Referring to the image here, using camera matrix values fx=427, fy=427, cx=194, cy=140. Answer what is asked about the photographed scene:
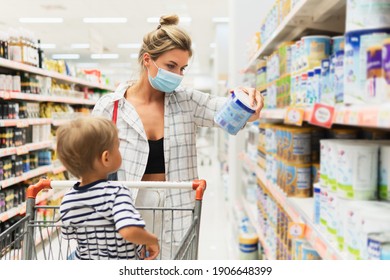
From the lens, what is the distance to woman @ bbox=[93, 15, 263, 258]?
5.09 ft

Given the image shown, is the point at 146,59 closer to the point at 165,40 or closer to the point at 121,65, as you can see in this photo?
the point at 165,40

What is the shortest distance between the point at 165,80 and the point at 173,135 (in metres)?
0.21

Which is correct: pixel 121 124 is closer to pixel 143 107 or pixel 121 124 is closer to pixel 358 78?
pixel 143 107

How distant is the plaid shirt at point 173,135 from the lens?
157 centimetres

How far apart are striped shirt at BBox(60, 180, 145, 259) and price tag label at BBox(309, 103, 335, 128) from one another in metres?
0.59

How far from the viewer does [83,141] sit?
0.96m

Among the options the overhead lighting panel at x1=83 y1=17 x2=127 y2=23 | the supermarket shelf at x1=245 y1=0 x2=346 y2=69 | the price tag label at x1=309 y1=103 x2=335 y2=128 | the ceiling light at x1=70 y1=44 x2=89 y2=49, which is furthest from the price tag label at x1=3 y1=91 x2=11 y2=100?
the ceiling light at x1=70 y1=44 x2=89 y2=49

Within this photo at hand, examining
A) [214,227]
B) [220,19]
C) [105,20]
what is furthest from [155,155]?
[105,20]

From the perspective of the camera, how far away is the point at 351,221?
Result: 1.14 metres

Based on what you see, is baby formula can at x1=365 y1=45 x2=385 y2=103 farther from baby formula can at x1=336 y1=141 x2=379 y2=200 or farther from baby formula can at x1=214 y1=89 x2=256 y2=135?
baby formula can at x1=214 y1=89 x2=256 y2=135

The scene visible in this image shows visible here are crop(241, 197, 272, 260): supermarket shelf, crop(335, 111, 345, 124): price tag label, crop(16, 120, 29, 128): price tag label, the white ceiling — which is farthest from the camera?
the white ceiling

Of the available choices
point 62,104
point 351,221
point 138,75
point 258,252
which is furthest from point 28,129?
point 351,221

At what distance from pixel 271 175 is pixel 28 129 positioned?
274 cm

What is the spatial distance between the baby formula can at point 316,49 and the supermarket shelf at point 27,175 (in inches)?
106
